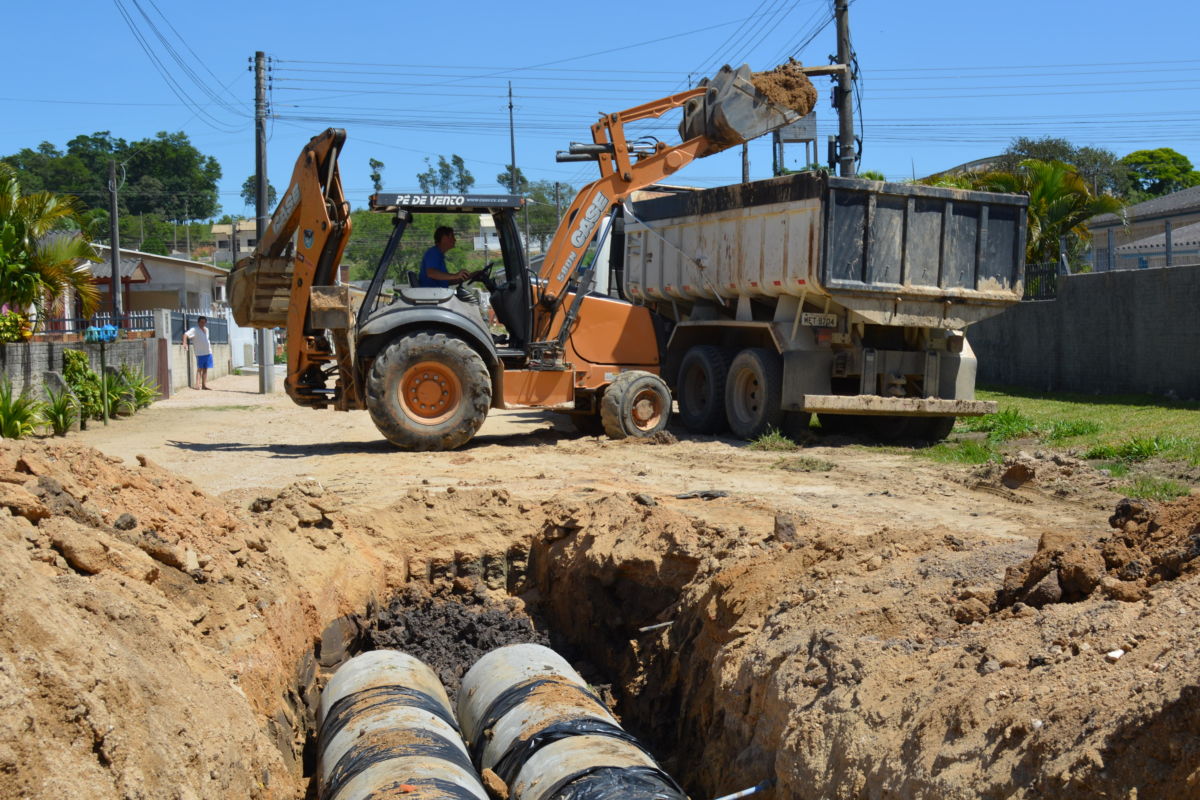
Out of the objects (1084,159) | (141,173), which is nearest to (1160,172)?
(1084,159)

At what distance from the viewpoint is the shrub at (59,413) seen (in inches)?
576

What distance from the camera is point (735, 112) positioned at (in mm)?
13539

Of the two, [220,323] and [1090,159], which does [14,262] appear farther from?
[1090,159]

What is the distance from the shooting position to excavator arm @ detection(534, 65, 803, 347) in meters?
13.4

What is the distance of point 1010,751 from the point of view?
3742 mm

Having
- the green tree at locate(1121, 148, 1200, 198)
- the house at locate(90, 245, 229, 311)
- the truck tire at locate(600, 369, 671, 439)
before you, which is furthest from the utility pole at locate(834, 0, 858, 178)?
the green tree at locate(1121, 148, 1200, 198)

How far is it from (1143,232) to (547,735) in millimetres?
28328

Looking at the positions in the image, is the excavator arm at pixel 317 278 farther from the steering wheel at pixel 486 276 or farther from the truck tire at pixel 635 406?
the truck tire at pixel 635 406

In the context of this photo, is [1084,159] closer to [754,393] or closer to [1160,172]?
[1160,172]

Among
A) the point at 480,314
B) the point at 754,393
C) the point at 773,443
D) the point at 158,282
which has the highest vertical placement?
the point at 158,282

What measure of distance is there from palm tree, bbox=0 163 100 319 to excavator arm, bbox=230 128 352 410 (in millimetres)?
3776

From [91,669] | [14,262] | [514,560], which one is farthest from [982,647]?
[14,262]

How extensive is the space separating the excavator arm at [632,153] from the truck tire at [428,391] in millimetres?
1141

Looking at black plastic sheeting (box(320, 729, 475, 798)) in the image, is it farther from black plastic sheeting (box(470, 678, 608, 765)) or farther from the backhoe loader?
the backhoe loader
